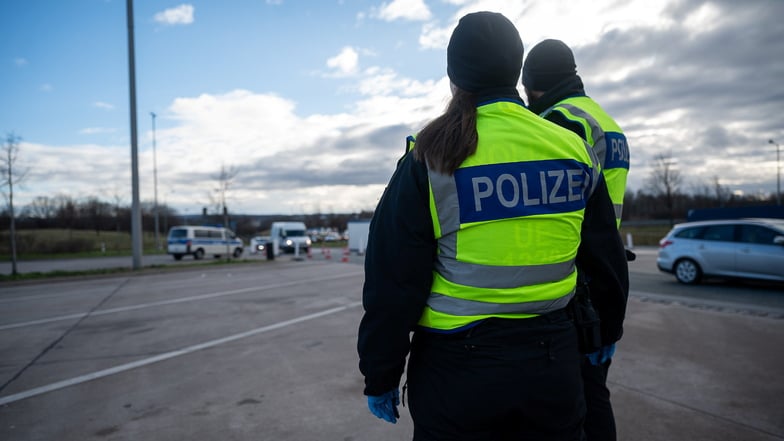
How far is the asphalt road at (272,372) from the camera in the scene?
314 centimetres

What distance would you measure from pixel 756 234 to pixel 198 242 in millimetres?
25478

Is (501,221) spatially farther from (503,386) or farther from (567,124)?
(567,124)

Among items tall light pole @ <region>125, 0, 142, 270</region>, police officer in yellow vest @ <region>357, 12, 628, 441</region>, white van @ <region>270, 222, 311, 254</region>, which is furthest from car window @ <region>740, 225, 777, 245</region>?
white van @ <region>270, 222, 311, 254</region>

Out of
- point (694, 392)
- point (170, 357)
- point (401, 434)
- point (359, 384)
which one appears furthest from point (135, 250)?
point (694, 392)

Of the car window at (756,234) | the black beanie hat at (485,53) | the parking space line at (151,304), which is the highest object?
the black beanie hat at (485,53)

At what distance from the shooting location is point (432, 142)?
58.7 inches

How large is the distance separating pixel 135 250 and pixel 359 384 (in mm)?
14679

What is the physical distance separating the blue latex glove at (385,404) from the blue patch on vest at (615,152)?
155 cm

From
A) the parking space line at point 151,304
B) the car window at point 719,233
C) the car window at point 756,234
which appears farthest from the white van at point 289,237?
the car window at point 756,234

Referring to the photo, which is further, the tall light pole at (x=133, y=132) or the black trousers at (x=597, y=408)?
the tall light pole at (x=133, y=132)

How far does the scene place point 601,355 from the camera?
2045 millimetres

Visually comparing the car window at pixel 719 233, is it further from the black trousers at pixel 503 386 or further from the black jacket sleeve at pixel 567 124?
the black trousers at pixel 503 386

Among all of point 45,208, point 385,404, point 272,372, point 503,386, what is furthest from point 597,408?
point 45,208

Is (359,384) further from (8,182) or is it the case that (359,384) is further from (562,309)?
(8,182)
